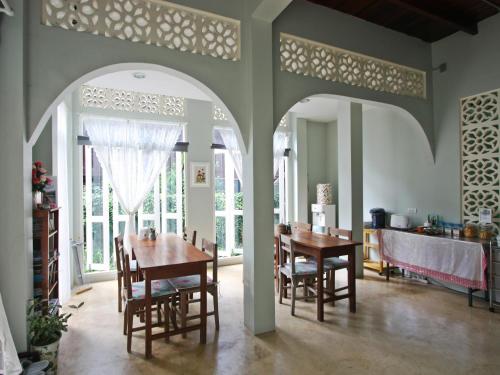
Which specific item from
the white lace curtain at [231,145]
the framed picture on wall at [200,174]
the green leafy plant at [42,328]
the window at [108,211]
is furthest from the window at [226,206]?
the green leafy plant at [42,328]

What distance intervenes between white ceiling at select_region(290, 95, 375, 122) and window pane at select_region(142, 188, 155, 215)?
3040mm

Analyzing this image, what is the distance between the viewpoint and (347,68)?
11.4ft

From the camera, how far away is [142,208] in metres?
4.94

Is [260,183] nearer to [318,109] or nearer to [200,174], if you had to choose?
[200,174]

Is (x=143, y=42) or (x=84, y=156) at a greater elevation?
(x=143, y=42)

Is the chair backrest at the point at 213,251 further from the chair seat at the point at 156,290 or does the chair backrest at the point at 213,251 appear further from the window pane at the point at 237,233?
the window pane at the point at 237,233

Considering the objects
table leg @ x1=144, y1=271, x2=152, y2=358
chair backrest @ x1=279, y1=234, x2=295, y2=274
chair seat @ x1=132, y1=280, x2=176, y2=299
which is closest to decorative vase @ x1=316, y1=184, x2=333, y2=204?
chair backrest @ x1=279, y1=234, x2=295, y2=274

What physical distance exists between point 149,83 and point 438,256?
4.47 m

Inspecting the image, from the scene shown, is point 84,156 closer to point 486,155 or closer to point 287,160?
point 287,160

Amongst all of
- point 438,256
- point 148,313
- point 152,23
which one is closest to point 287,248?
point 148,313

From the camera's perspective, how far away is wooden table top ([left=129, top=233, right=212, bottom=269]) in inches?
103

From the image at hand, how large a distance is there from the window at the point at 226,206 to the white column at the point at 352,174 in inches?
80.7

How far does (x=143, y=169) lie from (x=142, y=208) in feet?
2.25

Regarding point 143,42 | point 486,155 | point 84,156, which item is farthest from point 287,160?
point 143,42
